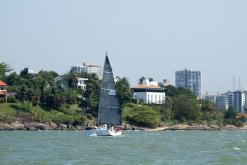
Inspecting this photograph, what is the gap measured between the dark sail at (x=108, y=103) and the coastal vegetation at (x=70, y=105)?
1696 inches

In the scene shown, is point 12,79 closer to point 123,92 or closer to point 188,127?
point 123,92

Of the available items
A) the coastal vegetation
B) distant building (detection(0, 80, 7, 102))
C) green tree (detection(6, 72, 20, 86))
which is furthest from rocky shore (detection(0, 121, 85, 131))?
green tree (detection(6, 72, 20, 86))

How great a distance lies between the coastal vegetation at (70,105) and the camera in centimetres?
14600

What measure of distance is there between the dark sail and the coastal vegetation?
141 feet

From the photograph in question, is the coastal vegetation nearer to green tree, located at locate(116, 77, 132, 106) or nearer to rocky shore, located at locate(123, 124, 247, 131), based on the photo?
green tree, located at locate(116, 77, 132, 106)

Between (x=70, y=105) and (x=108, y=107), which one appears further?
(x=70, y=105)

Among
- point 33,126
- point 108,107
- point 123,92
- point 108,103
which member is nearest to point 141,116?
point 123,92

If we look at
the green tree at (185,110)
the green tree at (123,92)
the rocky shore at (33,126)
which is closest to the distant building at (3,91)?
the rocky shore at (33,126)

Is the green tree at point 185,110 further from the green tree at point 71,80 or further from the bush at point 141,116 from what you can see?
the green tree at point 71,80

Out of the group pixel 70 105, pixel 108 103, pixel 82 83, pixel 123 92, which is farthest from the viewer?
pixel 82 83

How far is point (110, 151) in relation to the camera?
209 ft

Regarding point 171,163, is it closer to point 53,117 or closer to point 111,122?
point 111,122

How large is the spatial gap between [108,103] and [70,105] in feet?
185

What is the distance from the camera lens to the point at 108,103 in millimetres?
100562
